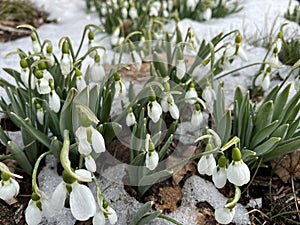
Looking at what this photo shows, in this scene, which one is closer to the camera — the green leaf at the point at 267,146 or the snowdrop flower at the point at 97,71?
the green leaf at the point at 267,146

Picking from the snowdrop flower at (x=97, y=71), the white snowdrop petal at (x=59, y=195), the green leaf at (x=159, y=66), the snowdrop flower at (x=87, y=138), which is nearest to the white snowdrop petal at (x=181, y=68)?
the green leaf at (x=159, y=66)

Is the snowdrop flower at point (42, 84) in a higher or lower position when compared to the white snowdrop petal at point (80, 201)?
higher

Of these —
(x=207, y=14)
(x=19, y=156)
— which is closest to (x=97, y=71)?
(x=19, y=156)

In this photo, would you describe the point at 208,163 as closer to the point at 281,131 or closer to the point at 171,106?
the point at 171,106

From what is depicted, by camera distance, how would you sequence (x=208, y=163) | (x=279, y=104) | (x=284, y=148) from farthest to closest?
(x=279, y=104), (x=284, y=148), (x=208, y=163)

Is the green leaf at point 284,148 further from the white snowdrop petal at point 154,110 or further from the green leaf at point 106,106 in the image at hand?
the green leaf at point 106,106

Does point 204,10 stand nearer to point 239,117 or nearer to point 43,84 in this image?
point 239,117

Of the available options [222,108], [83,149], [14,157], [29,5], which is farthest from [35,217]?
[29,5]
